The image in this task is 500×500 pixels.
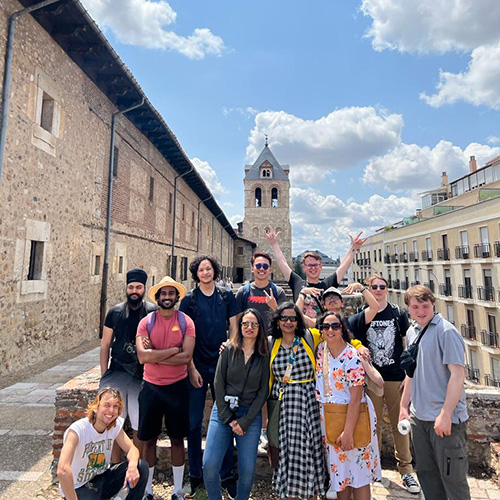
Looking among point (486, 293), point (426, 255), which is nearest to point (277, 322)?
point (486, 293)

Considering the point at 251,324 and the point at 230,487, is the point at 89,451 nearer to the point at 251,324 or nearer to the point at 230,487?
the point at 230,487

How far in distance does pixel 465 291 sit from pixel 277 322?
21884 mm

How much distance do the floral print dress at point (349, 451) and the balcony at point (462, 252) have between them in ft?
69.9

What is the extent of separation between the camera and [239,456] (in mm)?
2262

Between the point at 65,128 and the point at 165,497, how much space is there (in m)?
7.65

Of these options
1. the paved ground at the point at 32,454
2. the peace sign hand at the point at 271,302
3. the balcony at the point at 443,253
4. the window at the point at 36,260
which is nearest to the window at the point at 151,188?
the window at the point at 36,260

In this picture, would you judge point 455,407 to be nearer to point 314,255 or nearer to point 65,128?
point 314,255

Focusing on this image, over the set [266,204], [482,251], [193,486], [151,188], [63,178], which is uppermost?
[266,204]

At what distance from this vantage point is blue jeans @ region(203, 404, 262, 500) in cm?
222

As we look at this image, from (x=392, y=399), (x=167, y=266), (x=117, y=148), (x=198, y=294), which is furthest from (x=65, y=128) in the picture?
(x=167, y=266)

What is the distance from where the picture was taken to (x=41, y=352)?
638cm

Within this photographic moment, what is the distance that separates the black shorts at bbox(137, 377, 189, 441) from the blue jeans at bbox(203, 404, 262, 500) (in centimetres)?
29

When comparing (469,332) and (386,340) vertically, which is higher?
(386,340)

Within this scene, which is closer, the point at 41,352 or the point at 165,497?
the point at 165,497
